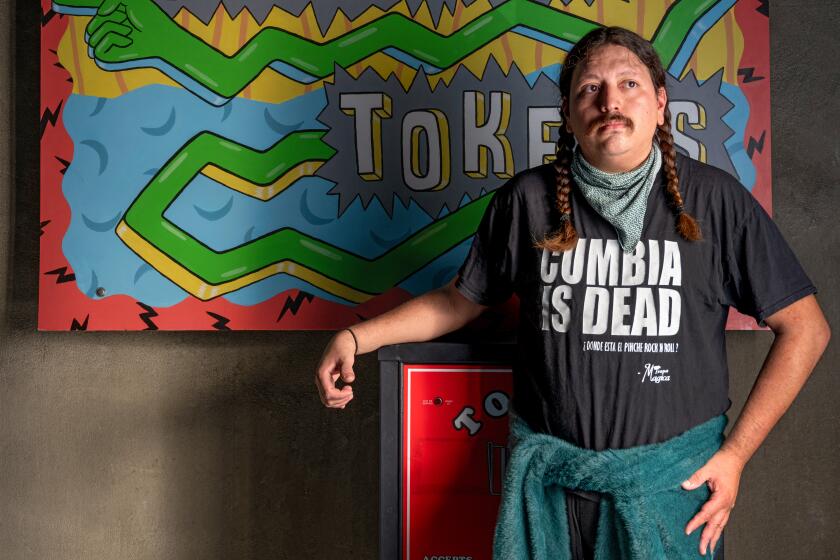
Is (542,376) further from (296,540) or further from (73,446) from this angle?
(73,446)

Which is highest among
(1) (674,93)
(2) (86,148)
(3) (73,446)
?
(1) (674,93)

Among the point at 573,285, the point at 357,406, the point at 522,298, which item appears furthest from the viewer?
the point at 357,406

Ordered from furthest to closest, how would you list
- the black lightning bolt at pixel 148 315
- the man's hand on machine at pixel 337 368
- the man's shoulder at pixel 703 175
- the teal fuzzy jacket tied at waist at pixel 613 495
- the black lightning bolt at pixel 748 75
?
the black lightning bolt at pixel 148 315 → the black lightning bolt at pixel 748 75 → the man's hand on machine at pixel 337 368 → the man's shoulder at pixel 703 175 → the teal fuzzy jacket tied at waist at pixel 613 495

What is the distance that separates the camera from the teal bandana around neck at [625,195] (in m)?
1.24

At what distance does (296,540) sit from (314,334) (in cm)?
62

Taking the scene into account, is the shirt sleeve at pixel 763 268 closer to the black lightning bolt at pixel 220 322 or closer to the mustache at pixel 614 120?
the mustache at pixel 614 120

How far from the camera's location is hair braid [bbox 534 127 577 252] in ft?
4.17

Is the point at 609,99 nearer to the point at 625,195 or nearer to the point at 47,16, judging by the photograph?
the point at 625,195

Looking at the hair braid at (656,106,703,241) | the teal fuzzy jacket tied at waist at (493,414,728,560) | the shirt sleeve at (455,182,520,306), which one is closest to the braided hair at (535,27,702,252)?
the hair braid at (656,106,703,241)

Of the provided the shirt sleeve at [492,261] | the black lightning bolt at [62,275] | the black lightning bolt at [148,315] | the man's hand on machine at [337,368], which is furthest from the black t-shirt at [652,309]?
the black lightning bolt at [62,275]

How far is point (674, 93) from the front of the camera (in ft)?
6.19

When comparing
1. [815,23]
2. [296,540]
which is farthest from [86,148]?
[815,23]

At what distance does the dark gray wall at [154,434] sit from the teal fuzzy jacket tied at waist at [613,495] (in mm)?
833

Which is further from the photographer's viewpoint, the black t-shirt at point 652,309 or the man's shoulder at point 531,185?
the man's shoulder at point 531,185
